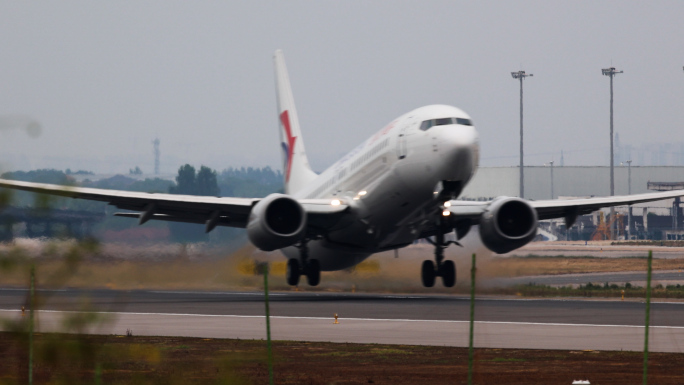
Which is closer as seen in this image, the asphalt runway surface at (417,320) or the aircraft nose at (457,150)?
the asphalt runway surface at (417,320)

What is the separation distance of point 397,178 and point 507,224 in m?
4.88

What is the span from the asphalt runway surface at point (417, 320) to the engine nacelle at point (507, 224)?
2058 mm

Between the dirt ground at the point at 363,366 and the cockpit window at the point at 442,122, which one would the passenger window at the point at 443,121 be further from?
the dirt ground at the point at 363,366

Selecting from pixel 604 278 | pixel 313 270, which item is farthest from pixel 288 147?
pixel 604 278

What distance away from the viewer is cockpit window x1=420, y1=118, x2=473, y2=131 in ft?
101

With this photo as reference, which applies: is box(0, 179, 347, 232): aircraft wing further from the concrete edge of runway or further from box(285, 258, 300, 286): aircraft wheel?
the concrete edge of runway

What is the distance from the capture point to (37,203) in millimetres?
7297

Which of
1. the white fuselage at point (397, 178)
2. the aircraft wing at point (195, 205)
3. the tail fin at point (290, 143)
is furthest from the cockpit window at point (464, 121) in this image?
the tail fin at point (290, 143)

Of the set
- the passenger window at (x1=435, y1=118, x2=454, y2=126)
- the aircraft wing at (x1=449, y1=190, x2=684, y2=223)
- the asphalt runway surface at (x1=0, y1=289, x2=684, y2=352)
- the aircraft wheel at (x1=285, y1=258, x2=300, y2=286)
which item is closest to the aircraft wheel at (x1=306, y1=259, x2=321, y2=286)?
the aircraft wheel at (x1=285, y1=258, x2=300, y2=286)

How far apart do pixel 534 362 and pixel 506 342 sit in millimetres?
3742

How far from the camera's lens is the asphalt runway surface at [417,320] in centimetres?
2173

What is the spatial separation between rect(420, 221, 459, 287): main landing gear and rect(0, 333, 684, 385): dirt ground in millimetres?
14130

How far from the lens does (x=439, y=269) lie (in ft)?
116

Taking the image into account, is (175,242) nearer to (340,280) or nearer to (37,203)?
(340,280)
